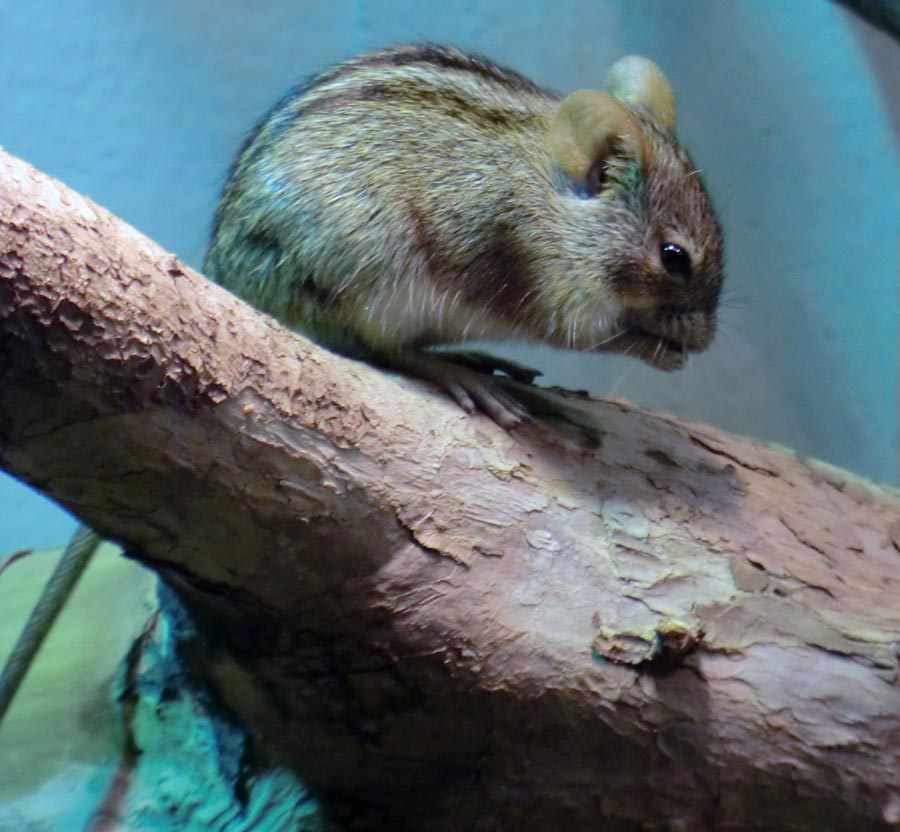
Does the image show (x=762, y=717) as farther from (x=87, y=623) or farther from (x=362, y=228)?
(x=87, y=623)

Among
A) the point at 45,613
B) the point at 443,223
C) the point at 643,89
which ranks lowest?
the point at 45,613

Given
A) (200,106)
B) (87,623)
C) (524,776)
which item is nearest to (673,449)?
(524,776)

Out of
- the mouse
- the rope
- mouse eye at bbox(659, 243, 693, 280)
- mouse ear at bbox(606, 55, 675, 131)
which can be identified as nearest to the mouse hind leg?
the mouse

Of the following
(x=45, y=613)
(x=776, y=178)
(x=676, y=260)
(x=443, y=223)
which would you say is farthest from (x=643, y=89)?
(x=45, y=613)

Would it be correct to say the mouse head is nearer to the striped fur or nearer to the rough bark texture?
the striped fur

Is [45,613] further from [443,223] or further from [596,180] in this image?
[596,180]

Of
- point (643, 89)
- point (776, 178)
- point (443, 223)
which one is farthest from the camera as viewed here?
point (776, 178)
